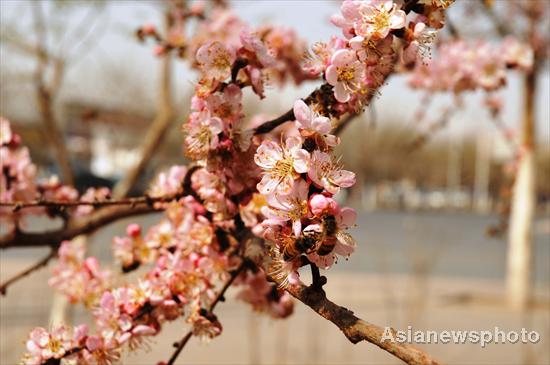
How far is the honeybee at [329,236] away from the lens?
62cm

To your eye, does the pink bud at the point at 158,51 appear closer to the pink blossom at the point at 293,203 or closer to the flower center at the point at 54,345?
the flower center at the point at 54,345

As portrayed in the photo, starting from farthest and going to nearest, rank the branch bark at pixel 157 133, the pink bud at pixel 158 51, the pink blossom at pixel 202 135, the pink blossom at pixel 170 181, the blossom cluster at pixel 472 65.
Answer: the branch bark at pixel 157 133 → the blossom cluster at pixel 472 65 → the pink bud at pixel 158 51 → the pink blossom at pixel 170 181 → the pink blossom at pixel 202 135

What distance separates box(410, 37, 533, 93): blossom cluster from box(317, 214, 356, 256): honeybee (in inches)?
75.6

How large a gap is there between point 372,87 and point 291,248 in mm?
266

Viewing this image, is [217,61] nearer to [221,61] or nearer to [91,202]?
[221,61]

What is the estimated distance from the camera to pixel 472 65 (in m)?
2.67

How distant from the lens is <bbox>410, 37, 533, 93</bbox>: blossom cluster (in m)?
2.57

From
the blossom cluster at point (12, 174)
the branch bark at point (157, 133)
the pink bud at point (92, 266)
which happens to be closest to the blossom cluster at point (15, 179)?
the blossom cluster at point (12, 174)

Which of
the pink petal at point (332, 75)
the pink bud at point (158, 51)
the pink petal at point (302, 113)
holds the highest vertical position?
the pink bud at point (158, 51)

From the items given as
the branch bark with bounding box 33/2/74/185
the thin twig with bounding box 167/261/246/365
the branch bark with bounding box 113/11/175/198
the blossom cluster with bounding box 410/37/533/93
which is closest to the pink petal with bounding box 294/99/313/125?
the thin twig with bounding box 167/261/246/365

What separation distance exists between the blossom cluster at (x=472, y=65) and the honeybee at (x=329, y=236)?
6.30 ft

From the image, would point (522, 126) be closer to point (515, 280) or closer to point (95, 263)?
point (515, 280)

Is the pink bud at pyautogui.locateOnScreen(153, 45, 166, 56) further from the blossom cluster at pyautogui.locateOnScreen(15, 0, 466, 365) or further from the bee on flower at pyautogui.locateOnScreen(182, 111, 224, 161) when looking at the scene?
the bee on flower at pyautogui.locateOnScreen(182, 111, 224, 161)

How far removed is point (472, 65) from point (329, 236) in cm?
223
